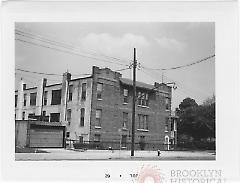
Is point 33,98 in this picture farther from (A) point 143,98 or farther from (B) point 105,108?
(A) point 143,98

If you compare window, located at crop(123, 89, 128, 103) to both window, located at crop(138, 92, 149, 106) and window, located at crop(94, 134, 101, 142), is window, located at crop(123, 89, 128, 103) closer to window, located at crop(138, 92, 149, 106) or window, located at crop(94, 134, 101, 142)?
window, located at crop(138, 92, 149, 106)

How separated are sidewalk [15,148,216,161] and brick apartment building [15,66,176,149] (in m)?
0.03

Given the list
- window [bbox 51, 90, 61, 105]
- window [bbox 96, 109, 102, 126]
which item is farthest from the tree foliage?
window [bbox 51, 90, 61, 105]

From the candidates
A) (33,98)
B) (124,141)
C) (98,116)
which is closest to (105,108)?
(98,116)

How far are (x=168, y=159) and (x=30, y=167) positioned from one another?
516 mm

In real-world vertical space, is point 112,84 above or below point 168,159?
above

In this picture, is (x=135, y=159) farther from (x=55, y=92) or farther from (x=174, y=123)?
(x=55, y=92)

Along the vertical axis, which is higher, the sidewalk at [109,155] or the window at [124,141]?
the window at [124,141]

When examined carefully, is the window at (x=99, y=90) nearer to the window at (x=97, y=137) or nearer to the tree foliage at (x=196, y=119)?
the window at (x=97, y=137)

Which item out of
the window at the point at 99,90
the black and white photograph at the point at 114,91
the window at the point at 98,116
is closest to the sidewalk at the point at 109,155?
the black and white photograph at the point at 114,91

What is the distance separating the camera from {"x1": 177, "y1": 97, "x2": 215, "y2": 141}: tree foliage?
9.54 ft

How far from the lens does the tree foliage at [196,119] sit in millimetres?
2908

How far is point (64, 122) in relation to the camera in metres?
2.95
